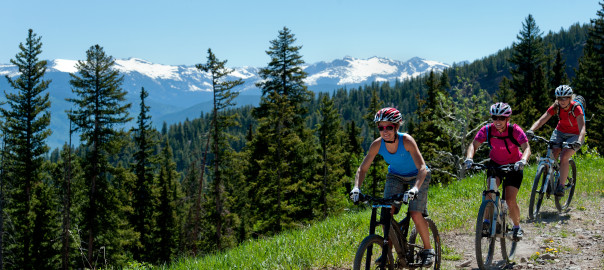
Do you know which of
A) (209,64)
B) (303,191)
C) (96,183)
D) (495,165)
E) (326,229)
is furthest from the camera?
(303,191)

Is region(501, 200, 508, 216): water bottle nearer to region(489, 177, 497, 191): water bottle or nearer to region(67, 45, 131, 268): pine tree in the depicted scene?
region(489, 177, 497, 191): water bottle

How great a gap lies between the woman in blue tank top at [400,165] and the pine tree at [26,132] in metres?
31.6

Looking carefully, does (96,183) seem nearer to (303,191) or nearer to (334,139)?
(303,191)

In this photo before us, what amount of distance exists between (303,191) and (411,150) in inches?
1102

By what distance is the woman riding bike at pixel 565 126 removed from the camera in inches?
307

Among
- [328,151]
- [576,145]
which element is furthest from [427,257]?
[328,151]

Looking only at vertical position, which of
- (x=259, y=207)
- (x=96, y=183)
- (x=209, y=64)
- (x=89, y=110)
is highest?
(x=209, y=64)

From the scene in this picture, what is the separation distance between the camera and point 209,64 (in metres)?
25.3

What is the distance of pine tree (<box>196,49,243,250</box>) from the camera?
1002 inches

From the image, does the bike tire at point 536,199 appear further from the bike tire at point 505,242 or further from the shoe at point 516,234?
the shoe at point 516,234

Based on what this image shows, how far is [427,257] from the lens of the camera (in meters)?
5.03

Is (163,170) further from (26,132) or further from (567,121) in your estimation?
(567,121)

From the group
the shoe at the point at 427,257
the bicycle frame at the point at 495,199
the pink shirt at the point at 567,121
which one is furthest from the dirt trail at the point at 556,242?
the pink shirt at the point at 567,121

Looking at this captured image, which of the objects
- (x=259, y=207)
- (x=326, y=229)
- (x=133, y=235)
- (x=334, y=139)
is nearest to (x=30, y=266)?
(x=133, y=235)
